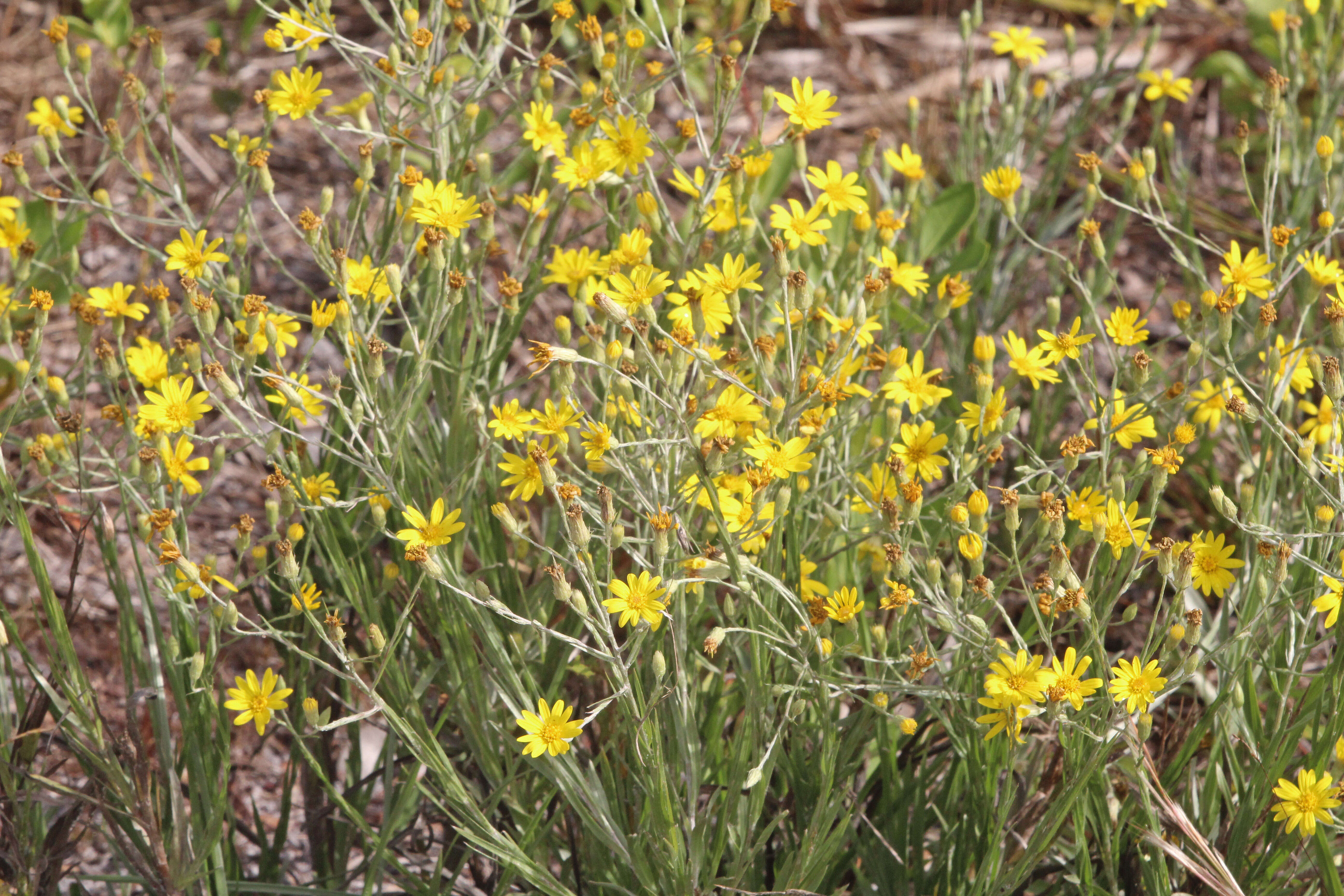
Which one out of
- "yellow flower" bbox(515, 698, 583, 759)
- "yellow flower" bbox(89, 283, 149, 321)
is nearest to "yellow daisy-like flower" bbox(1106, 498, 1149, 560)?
"yellow flower" bbox(515, 698, 583, 759)

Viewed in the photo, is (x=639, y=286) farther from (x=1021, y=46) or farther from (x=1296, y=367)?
(x=1021, y=46)

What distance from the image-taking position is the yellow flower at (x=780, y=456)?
5.50 feet

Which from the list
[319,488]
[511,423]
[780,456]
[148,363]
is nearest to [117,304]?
[148,363]

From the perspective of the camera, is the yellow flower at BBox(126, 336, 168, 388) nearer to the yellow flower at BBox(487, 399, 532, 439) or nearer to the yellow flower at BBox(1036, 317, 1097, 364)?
the yellow flower at BBox(487, 399, 532, 439)

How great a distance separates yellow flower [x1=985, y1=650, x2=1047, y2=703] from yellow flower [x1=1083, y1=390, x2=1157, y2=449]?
0.44 metres

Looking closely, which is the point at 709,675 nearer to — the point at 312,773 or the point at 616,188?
the point at 312,773

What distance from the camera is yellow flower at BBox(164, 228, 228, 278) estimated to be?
2066 millimetres

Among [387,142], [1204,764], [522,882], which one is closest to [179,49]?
[387,142]

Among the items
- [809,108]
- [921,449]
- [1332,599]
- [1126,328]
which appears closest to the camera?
[1332,599]

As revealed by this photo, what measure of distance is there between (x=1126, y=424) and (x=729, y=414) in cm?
63

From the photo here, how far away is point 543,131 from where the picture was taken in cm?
219

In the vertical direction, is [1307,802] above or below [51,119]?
below

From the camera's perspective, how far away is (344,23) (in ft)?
15.2

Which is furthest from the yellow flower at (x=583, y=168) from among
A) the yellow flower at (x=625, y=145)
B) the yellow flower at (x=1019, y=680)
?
the yellow flower at (x=1019, y=680)
